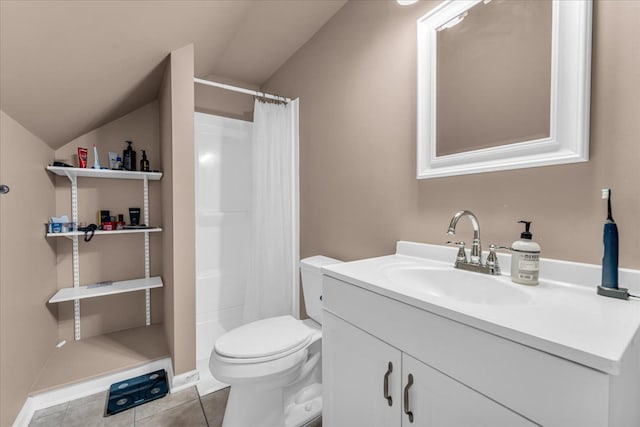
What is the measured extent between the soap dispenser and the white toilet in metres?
0.95

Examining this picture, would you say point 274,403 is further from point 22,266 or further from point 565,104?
point 565,104

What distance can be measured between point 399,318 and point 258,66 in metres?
2.37

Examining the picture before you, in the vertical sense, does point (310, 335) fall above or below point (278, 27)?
below

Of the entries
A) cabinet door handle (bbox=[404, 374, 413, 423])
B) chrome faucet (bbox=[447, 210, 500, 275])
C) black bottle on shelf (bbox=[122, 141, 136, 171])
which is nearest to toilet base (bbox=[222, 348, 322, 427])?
cabinet door handle (bbox=[404, 374, 413, 423])

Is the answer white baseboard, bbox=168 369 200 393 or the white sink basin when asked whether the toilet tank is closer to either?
the white sink basin

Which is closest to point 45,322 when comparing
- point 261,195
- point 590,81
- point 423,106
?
point 261,195

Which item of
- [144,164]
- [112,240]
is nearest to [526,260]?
[144,164]

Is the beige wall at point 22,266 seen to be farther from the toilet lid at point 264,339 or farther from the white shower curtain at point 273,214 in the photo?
the white shower curtain at point 273,214

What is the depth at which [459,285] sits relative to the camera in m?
1.02

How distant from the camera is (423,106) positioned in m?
1.27

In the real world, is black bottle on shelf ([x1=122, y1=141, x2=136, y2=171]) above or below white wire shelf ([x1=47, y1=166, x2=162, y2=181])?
above

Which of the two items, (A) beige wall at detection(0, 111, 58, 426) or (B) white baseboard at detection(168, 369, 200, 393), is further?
(B) white baseboard at detection(168, 369, 200, 393)

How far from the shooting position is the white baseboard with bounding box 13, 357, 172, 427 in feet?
4.72

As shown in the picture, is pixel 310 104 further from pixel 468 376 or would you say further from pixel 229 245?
pixel 468 376
